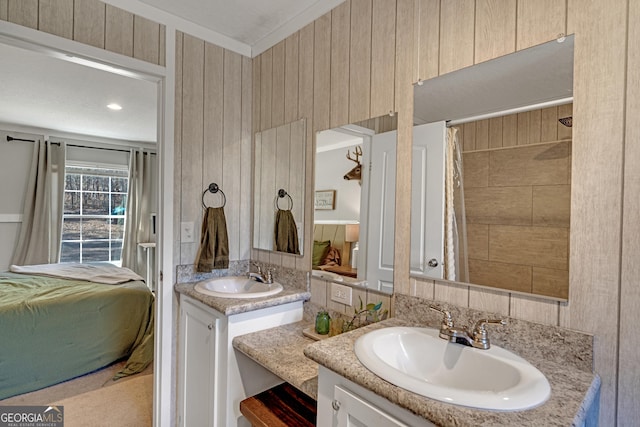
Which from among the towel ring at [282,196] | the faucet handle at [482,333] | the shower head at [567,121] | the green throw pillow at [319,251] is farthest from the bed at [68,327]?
the shower head at [567,121]

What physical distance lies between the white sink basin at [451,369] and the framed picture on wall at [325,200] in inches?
27.9

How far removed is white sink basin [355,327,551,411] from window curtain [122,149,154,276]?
5.01 meters

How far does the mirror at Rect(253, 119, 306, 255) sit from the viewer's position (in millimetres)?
1917

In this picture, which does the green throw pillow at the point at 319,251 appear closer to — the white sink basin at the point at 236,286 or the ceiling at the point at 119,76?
the white sink basin at the point at 236,286

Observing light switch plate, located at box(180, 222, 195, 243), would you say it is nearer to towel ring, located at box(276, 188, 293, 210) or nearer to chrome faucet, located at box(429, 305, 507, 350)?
towel ring, located at box(276, 188, 293, 210)

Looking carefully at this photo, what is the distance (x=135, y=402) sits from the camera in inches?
93.3

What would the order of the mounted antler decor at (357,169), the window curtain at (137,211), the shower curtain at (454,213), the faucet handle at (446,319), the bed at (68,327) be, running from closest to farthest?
1. the faucet handle at (446,319)
2. the shower curtain at (454,213)
3. the mounted antler decor at (357,169)
4. the bed at (68,327)
5. the window curtain at (137,211)

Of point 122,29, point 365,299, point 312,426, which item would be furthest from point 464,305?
point 122,29

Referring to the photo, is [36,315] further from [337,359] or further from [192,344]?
[337,359]

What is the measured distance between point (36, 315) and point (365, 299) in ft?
8.45

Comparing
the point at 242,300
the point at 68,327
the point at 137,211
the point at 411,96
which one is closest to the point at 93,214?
the point at 137,211

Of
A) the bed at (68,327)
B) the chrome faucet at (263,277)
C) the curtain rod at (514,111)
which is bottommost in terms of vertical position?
the bed at (68,327)

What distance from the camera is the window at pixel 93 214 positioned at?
15.7 ft

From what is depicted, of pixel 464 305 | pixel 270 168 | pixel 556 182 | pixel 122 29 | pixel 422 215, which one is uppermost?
pixel 122 29
